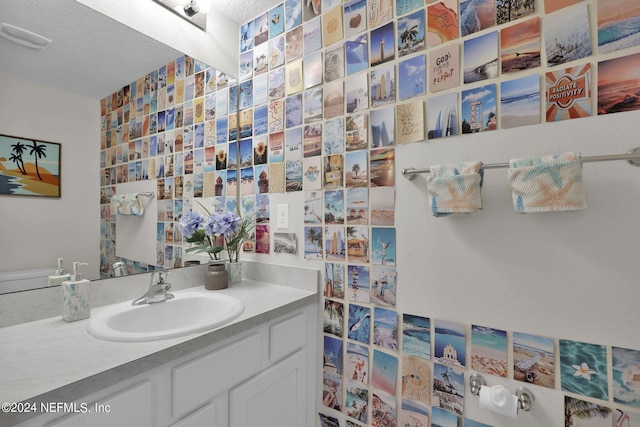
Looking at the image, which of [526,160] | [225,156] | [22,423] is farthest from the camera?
[225,156]

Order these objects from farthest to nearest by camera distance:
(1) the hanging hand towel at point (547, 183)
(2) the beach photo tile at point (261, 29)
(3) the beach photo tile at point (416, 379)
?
(2) the beach photo tile at point (261, 29)
(3) the beach photo tile at point (416, 379)
(1) the hanging hand towel at point (547, 183)

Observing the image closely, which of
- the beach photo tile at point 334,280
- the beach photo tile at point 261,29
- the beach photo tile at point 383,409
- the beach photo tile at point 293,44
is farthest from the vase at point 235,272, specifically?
the beach photo tile at point 261,29

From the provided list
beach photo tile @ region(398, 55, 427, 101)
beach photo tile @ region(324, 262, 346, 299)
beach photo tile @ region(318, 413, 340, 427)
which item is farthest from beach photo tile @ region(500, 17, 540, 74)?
beach photo tile @ region(318, 413, 340, 427)

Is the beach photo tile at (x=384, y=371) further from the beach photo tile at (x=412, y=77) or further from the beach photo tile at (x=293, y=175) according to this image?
the beach photo tile at (x=412, y=77)

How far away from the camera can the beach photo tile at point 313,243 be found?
1404mm

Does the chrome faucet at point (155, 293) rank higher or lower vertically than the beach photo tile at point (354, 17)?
lower

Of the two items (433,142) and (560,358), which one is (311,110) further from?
(560,358)

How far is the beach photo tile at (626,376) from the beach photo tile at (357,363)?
76 cm

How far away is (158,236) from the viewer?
143 cm

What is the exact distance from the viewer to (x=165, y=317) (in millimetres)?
1226

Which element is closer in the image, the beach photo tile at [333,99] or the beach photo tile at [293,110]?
the beach photo tile at [333,99]

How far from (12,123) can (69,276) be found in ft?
1.77

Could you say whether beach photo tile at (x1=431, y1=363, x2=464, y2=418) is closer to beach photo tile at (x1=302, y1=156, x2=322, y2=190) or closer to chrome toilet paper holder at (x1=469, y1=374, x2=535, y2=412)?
chrome toilet paper holder at (x1=469, y1=374, x2=535, y2=412)

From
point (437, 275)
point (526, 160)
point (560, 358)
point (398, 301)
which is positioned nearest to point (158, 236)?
point (398, 301)
